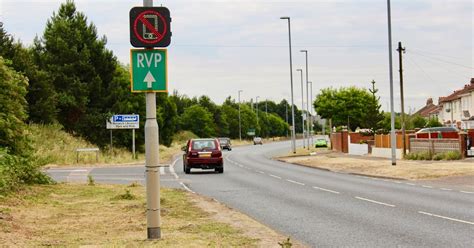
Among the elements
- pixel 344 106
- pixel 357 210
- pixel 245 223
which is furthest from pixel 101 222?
pixel 344 106

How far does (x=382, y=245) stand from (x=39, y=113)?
128ft

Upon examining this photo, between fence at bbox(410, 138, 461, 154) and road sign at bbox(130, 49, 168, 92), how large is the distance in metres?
27.0

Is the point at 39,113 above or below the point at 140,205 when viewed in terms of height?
above

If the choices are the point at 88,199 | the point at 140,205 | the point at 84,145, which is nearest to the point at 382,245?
the point at 140,205

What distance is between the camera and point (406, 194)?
1862cm

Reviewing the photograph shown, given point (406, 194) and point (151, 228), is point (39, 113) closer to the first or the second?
point (406, 194)

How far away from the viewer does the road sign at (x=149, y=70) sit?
371 inches

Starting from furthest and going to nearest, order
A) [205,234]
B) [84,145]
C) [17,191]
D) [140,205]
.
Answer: [84,145]
[17,191]
[140,205]
[205,234]

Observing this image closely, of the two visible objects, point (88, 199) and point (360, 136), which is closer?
point (88, 199)

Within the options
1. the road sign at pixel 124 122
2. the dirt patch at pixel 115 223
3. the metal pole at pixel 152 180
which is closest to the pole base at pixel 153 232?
the metal pole at pixel 152 180

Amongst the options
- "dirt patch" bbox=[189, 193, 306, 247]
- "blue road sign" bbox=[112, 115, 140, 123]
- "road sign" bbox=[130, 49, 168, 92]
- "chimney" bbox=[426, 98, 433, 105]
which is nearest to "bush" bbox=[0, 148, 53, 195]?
"dirt patch" bbox=[189, 193, 306, 247]

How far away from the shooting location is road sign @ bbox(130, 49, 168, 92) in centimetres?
943

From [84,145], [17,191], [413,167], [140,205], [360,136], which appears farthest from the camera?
[360,136]

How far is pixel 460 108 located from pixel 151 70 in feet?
257
